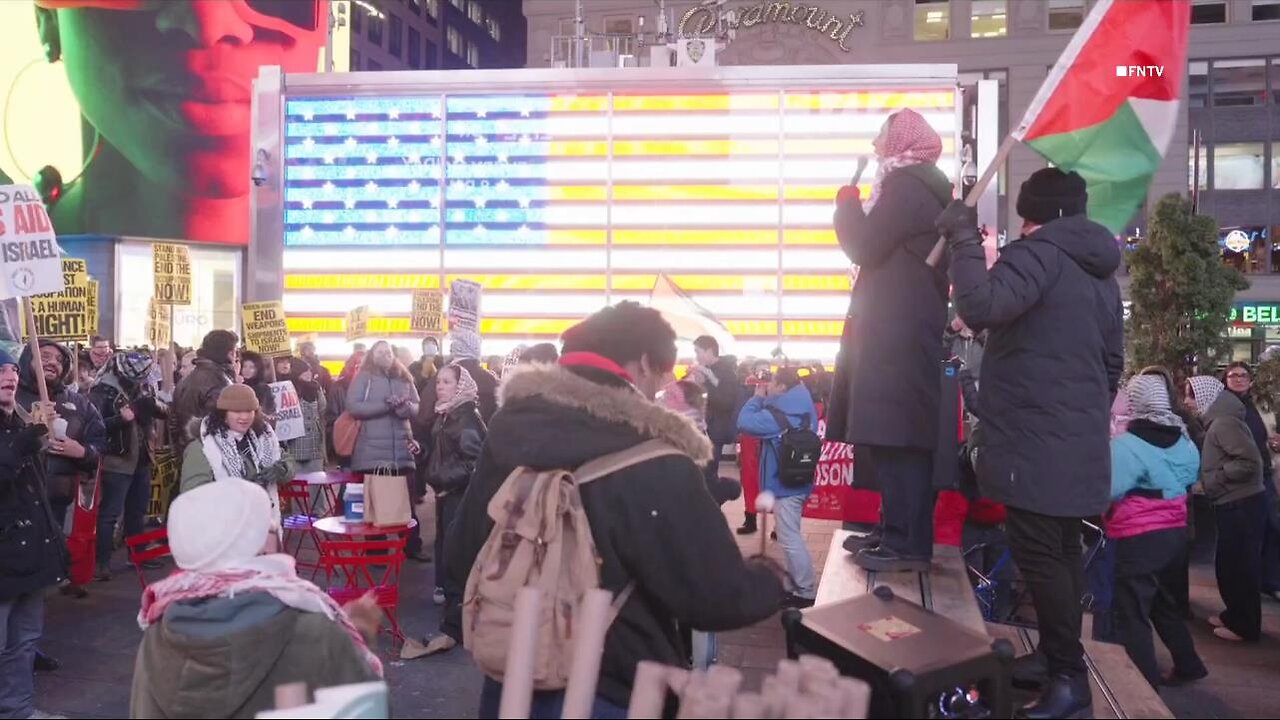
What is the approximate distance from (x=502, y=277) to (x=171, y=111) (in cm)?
1734

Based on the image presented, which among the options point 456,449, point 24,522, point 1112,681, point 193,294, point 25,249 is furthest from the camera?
point 193,294

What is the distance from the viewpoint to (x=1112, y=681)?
12.9 feet

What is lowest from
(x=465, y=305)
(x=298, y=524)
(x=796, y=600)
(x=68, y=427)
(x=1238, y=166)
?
(x=796, y=600)

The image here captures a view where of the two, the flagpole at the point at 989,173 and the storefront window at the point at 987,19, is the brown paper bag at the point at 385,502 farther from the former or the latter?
the storefront window at the point at 987,19

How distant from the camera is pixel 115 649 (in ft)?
23.0

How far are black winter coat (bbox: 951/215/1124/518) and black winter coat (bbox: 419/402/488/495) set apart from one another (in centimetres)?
488

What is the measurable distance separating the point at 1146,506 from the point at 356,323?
34.8 ft

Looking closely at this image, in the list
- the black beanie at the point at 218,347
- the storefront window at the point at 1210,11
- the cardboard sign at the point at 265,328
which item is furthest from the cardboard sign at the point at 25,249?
the storefront window at the point at 1210,11

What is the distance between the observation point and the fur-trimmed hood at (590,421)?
265 cm

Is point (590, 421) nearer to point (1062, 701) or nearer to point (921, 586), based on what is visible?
point (1062, 701)

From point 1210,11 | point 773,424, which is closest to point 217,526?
point 773,424

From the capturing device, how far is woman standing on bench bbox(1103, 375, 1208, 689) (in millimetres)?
6082

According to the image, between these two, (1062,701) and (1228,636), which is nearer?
(1062,701)

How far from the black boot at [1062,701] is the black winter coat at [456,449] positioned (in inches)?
199
